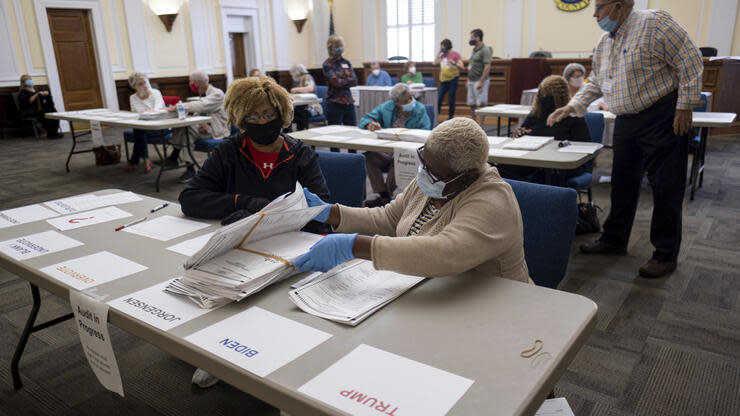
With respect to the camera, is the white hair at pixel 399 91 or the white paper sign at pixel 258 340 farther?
the white hair at pixel 399 91

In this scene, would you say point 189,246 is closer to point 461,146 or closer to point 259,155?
point 259,155

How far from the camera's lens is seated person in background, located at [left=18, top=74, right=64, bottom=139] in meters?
8.34

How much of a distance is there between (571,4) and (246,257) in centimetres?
947

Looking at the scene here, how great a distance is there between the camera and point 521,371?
91 centimetres

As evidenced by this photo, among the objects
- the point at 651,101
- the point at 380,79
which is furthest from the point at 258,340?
the point at 380,79

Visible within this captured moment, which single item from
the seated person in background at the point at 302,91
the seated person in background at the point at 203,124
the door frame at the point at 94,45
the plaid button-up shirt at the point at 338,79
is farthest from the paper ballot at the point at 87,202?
the door frame at the point at 94,45

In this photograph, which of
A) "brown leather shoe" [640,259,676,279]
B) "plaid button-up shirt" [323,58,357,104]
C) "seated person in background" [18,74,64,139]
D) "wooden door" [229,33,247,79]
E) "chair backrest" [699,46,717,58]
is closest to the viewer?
"brown leather shoe" [640,259,676,279]

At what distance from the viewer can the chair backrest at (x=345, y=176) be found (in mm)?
2400

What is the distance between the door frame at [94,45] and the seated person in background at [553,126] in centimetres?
842

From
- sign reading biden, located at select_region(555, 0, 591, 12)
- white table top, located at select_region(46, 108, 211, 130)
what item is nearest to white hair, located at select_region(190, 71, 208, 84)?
white table top, located at select_region(46, 108, 211, 130)

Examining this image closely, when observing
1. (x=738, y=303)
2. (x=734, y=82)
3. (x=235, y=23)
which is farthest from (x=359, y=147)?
(x=235, y=23)

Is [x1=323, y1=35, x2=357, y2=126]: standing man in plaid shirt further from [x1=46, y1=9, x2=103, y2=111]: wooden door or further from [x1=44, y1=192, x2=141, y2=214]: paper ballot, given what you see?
[x1=46, y1=9, x2=103, y2=111]: wooden door

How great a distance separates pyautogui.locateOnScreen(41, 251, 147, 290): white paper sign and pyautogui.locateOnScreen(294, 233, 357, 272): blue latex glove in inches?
18.9

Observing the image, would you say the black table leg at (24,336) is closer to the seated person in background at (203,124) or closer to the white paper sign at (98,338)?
the white paper sign at (98,338)
